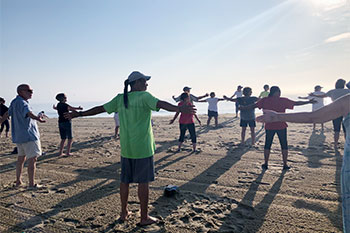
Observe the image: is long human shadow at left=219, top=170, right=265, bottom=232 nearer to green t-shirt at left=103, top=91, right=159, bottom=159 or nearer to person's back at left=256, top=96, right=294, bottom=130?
person's back at left=256, top=96, right=294, bottom=130

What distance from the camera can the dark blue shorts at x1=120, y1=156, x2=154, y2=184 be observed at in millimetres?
3145

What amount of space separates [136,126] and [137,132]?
0.08 metres

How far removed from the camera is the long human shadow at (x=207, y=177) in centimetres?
376

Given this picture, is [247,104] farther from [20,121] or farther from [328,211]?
[20,121]

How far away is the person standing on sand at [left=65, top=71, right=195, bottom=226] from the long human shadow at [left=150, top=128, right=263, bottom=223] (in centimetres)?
49

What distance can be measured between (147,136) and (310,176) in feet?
13.0

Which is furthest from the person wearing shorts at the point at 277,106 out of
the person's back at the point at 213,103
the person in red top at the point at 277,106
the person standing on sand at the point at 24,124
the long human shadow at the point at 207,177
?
the person's back at the point at 213,103

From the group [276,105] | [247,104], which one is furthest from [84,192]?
[247,104]

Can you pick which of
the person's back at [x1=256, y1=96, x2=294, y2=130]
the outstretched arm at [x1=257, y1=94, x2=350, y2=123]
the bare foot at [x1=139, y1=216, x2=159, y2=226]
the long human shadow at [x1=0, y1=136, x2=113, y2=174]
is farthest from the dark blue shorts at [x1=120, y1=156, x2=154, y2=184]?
the long human shadow at [x1=0, y1=136, x2=113, y2=174]

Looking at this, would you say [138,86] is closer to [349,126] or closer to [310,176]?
[349,126]

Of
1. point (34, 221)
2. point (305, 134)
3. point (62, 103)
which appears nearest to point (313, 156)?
point (305, 134)

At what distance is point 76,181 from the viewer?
5.12m

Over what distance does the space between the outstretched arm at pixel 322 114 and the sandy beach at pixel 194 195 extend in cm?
177

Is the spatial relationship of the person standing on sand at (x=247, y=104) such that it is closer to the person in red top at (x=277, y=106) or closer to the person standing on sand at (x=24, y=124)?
the person in red top at (x=277, y=106)
